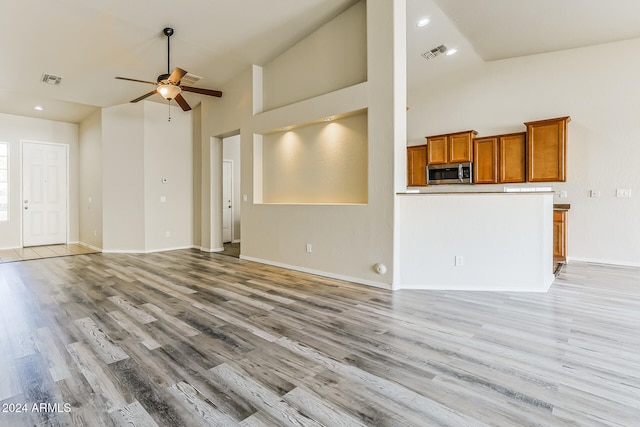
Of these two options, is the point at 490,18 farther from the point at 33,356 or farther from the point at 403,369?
the point at 33,356

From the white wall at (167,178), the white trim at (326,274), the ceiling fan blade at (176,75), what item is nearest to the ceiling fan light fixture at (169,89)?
the ceiling fan blade at (176,75)

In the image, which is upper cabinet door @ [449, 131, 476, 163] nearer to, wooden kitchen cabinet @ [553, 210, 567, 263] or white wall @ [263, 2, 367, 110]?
wooden kitchen cabinet @ [553, 210, 567, 263]

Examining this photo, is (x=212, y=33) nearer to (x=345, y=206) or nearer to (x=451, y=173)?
(x=345, y=206)

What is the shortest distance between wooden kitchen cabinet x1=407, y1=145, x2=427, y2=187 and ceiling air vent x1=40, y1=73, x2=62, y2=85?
680 centimetres

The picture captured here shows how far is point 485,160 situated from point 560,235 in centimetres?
184

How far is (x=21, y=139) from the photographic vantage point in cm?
721

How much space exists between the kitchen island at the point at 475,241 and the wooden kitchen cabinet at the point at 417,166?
129 inches

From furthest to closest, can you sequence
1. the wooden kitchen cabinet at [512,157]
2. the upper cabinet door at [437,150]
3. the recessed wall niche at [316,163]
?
the upper cabinet door at [437,150] → the wooden kitchen cabinet at [512,157] → the recessed wall niche at [316,163]

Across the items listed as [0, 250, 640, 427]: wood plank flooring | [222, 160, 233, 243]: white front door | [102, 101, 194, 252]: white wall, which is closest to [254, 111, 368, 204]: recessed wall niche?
[0, 250, 640, 427]: wood plank flooring

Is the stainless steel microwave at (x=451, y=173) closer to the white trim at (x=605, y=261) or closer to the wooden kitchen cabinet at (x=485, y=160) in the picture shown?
the wooden kitchen cabinet at (x=485, y=160)

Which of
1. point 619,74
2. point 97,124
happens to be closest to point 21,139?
point 97,124

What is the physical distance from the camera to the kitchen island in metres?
3.57

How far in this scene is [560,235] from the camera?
5.33 metres

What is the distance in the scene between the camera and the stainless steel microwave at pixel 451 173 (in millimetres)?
6316
